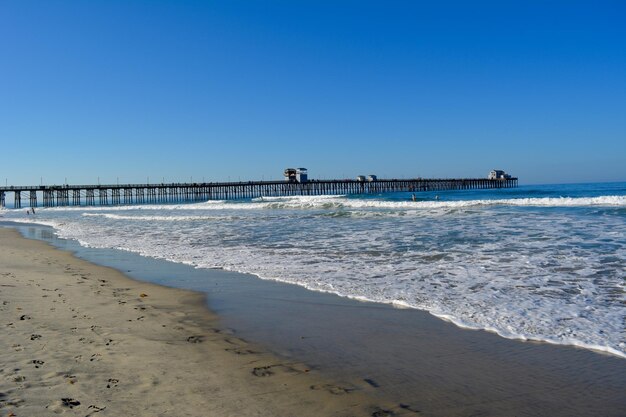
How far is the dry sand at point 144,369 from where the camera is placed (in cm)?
304

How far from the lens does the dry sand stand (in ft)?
9.98

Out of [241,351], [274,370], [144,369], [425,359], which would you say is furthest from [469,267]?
[144,369]

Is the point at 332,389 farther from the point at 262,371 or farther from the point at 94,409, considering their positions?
the point at 94,409

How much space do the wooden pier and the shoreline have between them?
62940 millimetres

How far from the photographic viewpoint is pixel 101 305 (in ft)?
20.3

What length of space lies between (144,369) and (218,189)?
6885 centimetres

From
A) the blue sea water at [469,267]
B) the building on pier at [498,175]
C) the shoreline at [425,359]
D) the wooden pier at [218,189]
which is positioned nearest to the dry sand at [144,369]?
the shoreline at [425,359]

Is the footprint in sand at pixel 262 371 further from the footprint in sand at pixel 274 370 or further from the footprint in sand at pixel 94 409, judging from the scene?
the footprint in sand at pixel 94 409

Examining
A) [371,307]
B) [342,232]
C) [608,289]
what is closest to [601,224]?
[342,232]

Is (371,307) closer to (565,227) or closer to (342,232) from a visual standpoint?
(342,232)

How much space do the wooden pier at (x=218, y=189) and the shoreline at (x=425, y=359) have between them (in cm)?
6294

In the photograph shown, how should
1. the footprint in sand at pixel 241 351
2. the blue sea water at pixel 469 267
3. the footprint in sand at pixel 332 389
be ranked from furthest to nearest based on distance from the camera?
the blue sea water at pixel 469 267, the footprint in sand at pixel 241 351, the footprint in sand at pixel 332 389

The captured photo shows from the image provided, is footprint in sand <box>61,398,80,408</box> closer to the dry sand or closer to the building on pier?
the dry sand

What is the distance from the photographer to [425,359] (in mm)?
4000
